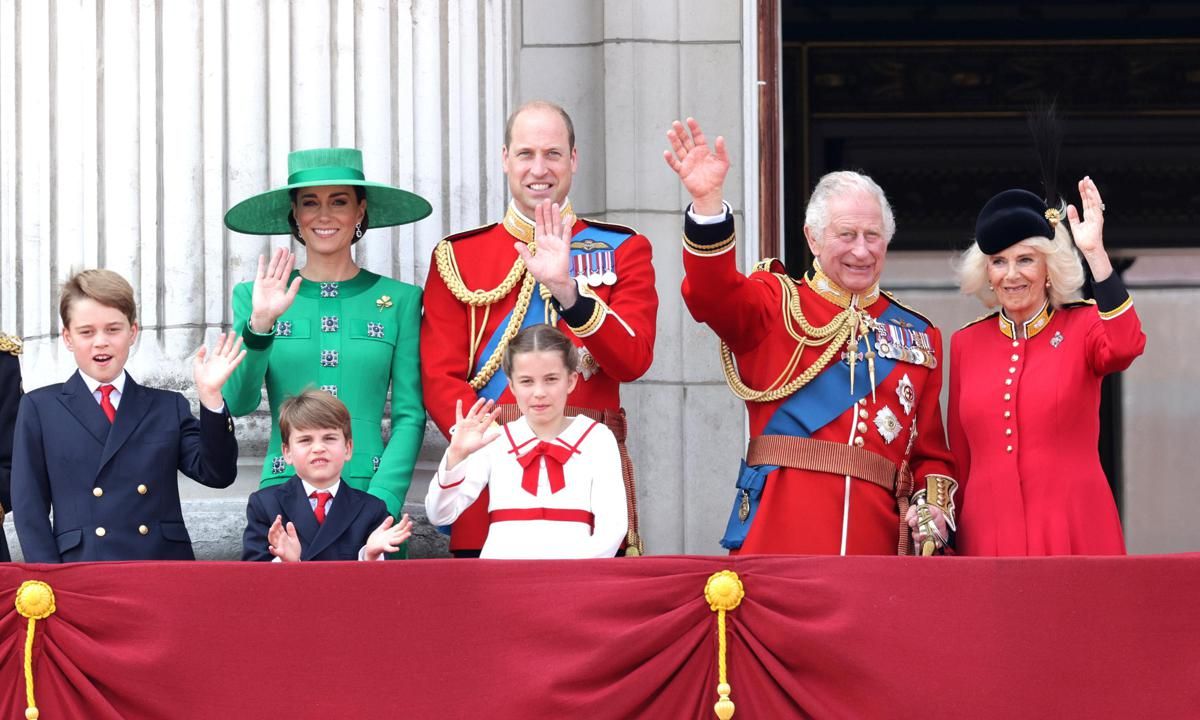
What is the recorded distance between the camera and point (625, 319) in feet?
17.0

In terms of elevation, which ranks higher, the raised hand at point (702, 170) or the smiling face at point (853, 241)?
the raised hand at point (702, 170)

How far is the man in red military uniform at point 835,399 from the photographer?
520 cm

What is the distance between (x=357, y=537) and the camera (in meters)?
4.97

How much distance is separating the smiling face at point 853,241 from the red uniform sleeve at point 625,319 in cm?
43

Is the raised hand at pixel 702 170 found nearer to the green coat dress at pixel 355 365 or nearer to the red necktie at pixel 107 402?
the green coat dress at pixel 355 365

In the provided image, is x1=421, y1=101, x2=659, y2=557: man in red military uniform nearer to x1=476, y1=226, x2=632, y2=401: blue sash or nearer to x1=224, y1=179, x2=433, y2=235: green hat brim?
x1=476, y1=226, x2=632, y2=401: blue sash

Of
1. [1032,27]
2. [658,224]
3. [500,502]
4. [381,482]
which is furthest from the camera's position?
[1032,27]

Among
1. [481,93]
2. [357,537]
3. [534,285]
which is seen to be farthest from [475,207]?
[357,537]

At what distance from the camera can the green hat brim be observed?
5.64 metres

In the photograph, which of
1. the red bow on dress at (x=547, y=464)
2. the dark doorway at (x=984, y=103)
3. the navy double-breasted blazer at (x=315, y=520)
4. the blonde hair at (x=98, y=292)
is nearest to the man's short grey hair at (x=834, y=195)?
the red bow on dress at (x=547, y=464)

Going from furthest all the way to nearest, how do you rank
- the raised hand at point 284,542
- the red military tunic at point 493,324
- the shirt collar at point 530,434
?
the red military tunic at point 493,324 < the shirt collar at point 530,434 < the raised hand at point 284,542

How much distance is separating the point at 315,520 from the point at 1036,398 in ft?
5.56

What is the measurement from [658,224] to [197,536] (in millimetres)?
2116

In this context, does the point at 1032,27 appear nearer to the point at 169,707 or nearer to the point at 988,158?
the point at 988,158
